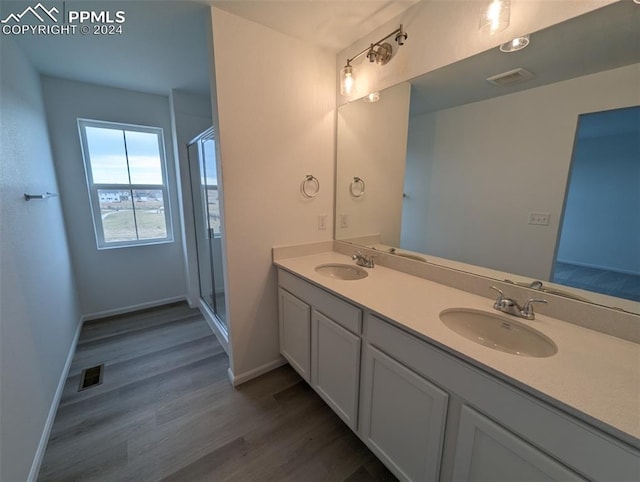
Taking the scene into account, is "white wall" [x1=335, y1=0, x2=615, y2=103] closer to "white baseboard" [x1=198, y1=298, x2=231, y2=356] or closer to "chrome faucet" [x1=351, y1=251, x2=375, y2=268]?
"chrome faucet" [x1=351, y1=251, x2=375, y2=268]

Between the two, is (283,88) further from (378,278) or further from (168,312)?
(168,312)

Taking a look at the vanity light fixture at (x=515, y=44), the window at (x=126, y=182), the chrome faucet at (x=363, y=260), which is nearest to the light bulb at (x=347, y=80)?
the vanity light fixture at (x=515, y=44)

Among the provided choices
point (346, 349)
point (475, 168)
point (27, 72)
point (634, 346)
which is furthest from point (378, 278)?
point (27, 72)

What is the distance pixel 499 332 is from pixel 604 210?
0.63 meters

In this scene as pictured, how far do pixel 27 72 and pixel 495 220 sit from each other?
340 centimetres

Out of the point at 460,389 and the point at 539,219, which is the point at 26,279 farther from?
the point at 539,219

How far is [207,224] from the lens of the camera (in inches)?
109

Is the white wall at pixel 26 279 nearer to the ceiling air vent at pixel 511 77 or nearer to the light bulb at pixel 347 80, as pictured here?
the light bulb at pixel 347 80

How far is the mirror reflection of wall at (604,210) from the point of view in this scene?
92cm

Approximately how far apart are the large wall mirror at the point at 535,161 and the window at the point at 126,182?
8.93 ft

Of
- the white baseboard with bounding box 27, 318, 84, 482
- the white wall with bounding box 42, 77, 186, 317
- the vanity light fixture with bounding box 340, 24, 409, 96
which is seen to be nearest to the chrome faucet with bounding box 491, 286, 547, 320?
the vanity light fixture with bounding box 340, 24, 409, 96

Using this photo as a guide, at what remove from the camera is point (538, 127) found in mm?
1118

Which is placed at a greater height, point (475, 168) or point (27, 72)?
point (27, 72)

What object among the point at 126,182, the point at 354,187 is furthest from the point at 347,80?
the point at 126,182
